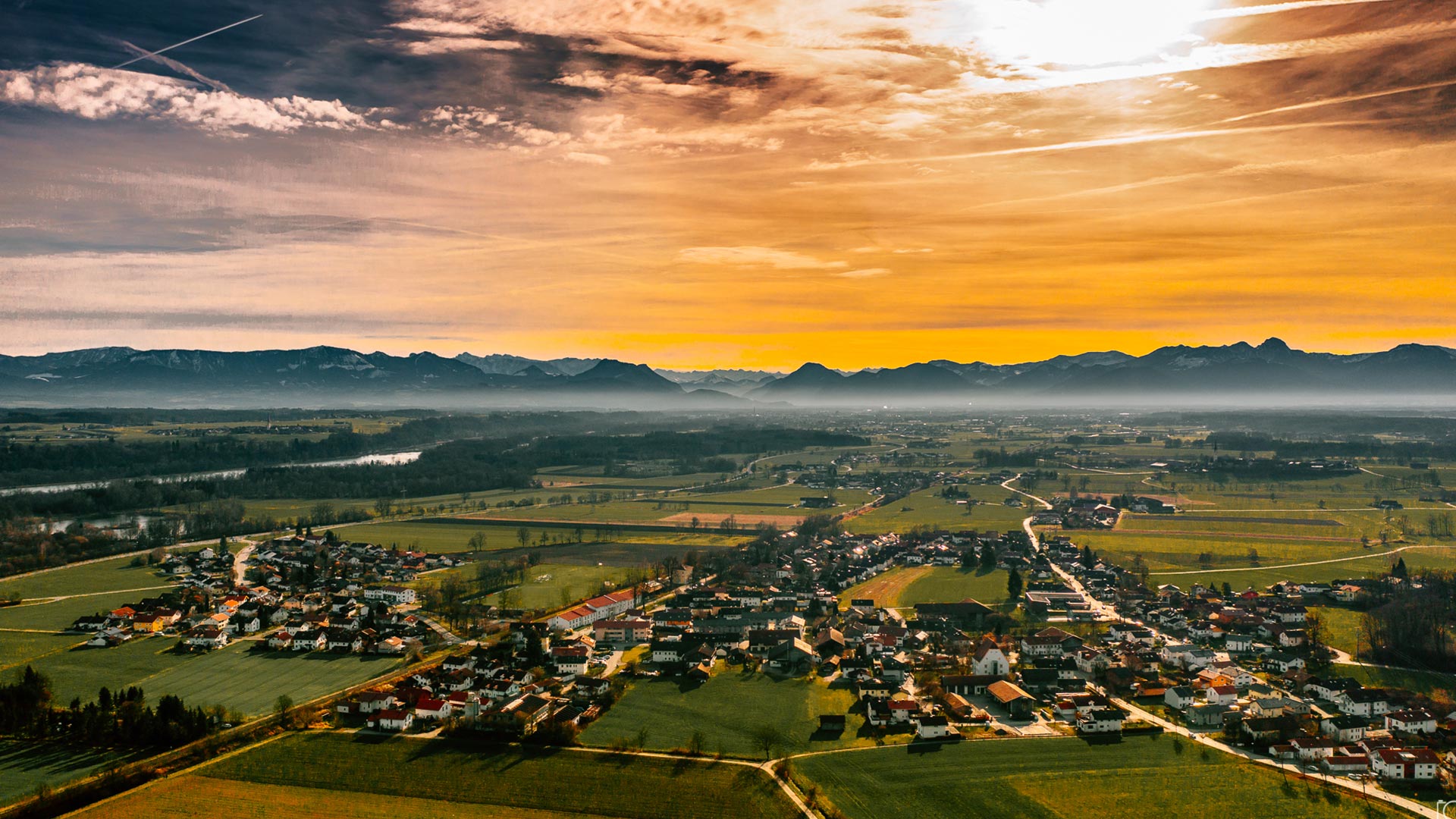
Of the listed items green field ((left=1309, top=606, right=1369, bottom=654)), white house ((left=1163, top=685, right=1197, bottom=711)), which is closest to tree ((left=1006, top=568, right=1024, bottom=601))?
green field ((left=1309, top=606, right=1369, bottom=654))

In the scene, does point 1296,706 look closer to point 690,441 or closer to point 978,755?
point 978,755

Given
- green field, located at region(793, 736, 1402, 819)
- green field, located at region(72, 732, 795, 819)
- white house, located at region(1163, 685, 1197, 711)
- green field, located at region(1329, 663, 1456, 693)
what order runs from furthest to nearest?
green field, located at region(1329, 663, 1456, 693) < white house, located at region(1163, 685, 1197, 711) < green field, located at region(72, 732, 795, 819) < green field, located at region(793, 736, 1402, 819)

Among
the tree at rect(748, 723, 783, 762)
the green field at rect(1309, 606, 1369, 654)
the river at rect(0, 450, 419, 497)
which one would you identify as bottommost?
the tree at rect(748, 723, 783, 762)

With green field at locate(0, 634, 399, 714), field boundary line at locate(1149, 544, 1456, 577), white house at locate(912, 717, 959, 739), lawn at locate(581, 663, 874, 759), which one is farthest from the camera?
field boundary line at locate(1149, 544, 1456, 577)

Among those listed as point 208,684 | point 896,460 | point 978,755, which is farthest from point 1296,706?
point 896,460

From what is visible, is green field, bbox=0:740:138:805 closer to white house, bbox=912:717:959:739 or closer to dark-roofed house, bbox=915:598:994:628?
white house, bbox=912:717:959:739

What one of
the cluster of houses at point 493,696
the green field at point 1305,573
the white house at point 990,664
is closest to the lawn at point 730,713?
the cluster of houses at point 493,696

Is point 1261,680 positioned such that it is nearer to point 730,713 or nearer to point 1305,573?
point 730,713

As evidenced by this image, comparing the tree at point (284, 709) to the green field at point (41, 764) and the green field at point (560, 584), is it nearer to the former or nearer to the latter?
the green field at point (41, 764)
